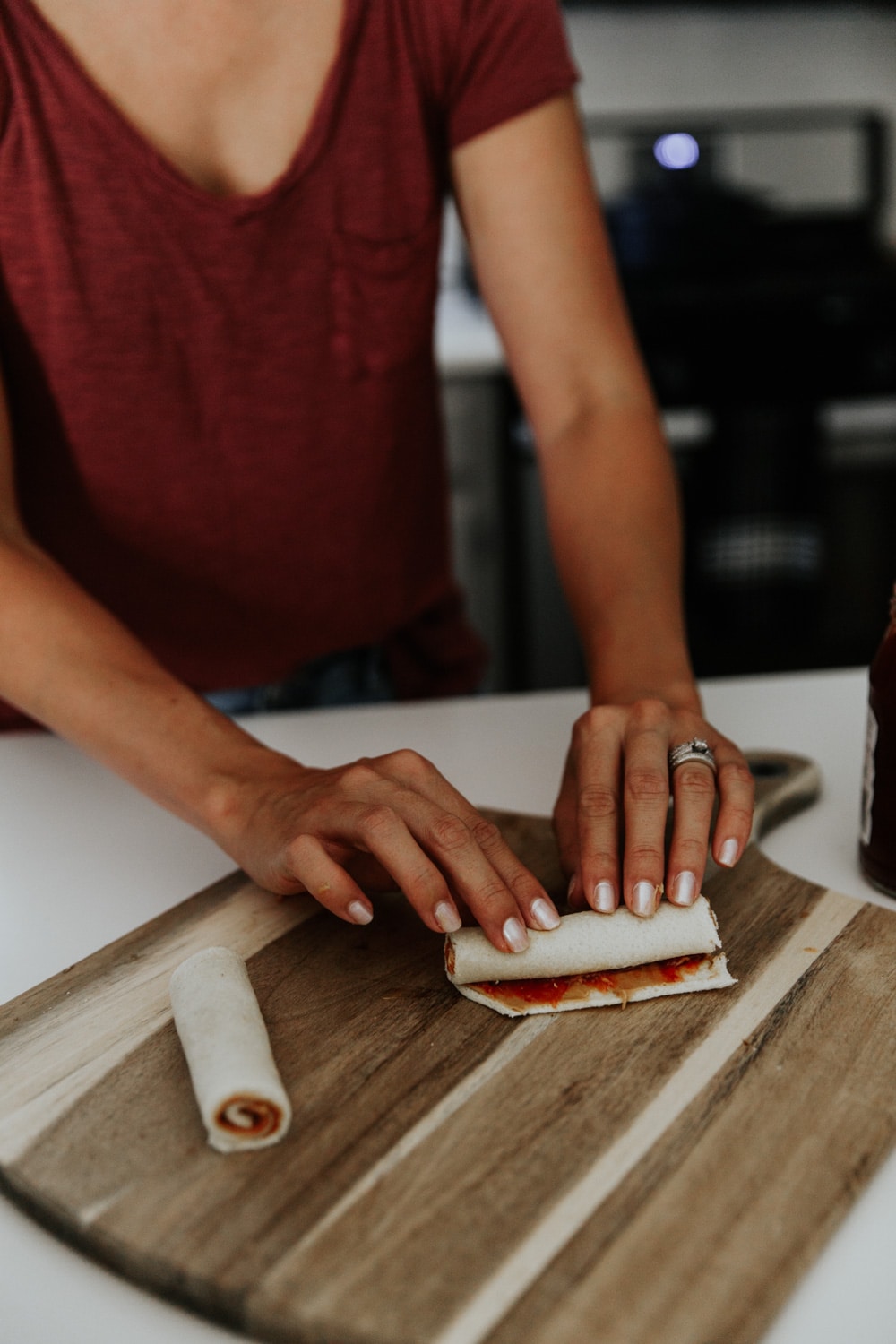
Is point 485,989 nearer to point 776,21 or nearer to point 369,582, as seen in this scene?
point 369,582

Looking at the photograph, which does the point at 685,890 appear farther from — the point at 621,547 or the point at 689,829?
the point at 621,547

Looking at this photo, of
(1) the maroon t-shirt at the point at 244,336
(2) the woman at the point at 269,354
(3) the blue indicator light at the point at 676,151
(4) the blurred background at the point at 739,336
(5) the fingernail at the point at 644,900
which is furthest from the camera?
(3) the blue indicator light at the point at 676,151

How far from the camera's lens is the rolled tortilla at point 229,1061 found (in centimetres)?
62

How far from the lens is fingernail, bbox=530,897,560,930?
2.47ft

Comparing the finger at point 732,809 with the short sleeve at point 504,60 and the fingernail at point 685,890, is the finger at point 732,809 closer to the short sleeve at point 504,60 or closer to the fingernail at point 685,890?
the fingernail at point 685,890

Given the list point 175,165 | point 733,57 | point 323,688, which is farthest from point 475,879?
point 733,57

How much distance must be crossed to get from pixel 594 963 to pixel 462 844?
11cm

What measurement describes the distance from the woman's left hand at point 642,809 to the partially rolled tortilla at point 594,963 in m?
0.02

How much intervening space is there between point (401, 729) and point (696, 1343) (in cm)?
70

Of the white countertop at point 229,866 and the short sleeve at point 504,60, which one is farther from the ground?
the short sleeve at point 504,60

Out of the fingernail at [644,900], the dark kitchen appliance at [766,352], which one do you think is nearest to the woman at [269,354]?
the fingernail at [644,900]

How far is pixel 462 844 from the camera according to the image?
2.48 ft

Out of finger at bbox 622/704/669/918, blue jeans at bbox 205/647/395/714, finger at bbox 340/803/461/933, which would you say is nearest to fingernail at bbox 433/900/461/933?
finger at bbox 340/803/461/933

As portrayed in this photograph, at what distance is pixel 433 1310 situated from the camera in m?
0.52
